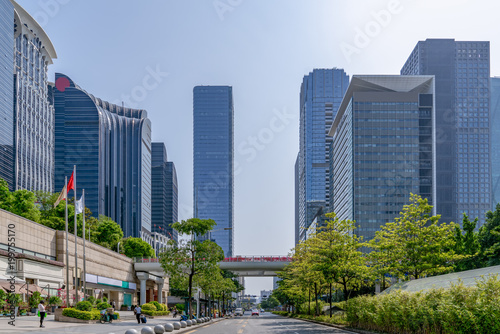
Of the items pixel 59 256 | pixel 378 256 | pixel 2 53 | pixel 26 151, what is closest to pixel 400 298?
pixel 378 256

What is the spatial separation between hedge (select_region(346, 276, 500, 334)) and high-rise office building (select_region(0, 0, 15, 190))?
117 meters

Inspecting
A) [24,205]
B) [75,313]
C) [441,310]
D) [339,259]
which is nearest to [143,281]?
[24,205]

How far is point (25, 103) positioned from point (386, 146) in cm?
Answer: 9967

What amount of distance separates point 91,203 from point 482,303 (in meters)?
180

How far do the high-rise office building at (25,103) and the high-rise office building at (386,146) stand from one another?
8588cm

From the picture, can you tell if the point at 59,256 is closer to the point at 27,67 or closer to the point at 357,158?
the point at 357,158

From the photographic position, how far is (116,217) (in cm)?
19675

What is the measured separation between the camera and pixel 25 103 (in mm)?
147500

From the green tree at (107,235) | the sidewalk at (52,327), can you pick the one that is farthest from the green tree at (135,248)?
the sidewalk at (52,327)

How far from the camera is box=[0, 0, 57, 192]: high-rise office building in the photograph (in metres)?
129

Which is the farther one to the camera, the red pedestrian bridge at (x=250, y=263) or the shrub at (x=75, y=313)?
the red pedestrian bridge at (x=250, y=263)

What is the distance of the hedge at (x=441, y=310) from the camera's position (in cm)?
1722

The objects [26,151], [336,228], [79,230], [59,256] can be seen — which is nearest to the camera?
[336,228]

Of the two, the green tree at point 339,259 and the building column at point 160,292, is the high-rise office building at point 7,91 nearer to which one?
the building column at point 160,292
